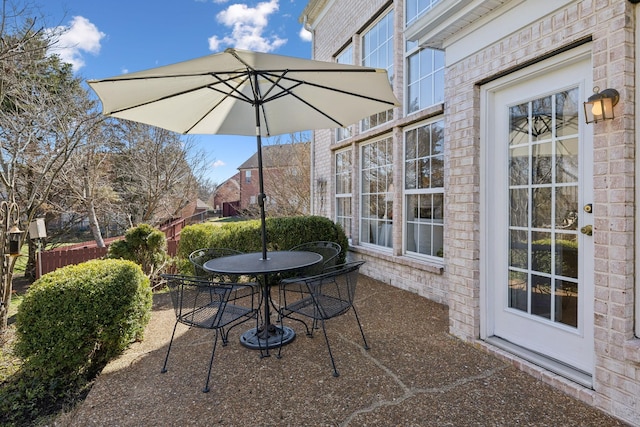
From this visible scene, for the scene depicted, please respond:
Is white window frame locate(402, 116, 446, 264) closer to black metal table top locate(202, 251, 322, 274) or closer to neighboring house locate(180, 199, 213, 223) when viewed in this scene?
black metal table top locate(202, 251, 322, 274)

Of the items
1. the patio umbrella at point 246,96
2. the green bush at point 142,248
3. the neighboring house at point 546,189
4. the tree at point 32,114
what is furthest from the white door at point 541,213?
the tree at point 32,114

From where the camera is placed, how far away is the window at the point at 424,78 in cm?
483

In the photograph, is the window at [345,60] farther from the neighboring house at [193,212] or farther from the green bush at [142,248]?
the neighboring house at [193,212]

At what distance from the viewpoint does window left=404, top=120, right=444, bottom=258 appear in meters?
4.85

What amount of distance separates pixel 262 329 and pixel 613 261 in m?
2.99

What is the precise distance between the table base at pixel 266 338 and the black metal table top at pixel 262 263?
26.8 inches

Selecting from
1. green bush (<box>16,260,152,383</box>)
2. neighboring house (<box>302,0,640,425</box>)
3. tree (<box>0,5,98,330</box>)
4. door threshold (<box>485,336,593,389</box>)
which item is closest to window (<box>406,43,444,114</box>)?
neighboring house (<box>302,0,640,425</box>)

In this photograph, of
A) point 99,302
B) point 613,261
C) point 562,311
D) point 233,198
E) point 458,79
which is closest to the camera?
point 613,261

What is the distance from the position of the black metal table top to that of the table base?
2.23 feet

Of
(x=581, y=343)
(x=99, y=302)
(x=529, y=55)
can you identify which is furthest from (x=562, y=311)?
(x=99, y=302)

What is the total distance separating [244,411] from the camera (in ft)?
7.63

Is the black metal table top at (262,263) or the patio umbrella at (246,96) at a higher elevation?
the patio umbrella at (246,96)

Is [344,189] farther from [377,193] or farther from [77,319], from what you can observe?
[77,319]

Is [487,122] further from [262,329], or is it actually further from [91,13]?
[91,13]
